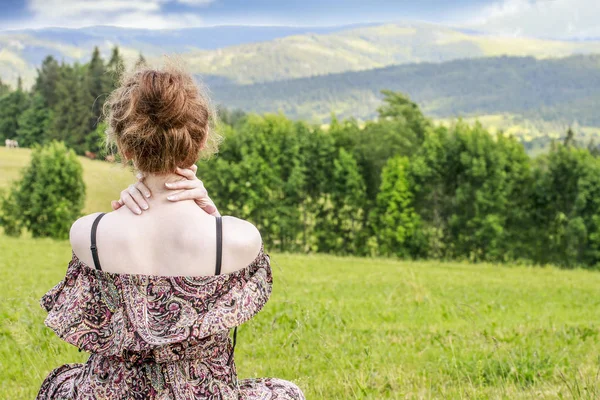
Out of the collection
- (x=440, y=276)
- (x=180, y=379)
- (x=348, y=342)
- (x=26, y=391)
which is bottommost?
(x=440, y=276)

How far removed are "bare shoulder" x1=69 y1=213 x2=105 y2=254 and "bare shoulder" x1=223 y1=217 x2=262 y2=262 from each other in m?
0.62

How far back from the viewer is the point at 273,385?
366 cm

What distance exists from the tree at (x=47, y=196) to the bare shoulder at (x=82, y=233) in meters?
47.1

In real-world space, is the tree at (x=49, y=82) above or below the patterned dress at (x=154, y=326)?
below

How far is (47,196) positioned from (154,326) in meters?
48.6

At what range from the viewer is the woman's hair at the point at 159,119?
295cm

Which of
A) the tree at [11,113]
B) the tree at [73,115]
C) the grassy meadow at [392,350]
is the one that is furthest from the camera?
the tree at [11,113]

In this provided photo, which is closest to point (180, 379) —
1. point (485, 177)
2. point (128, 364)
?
point (128, 364)

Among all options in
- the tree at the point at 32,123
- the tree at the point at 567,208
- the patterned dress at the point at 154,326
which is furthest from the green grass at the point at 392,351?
the tree at the point at 32,123

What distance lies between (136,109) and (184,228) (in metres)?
0.57

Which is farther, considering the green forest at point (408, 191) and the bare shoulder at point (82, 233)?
the green forest at point (408, 191)

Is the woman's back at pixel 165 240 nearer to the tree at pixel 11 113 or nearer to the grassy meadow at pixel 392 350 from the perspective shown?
the grassy meadow at pixel 392 350

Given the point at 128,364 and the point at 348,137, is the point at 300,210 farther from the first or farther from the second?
the point at 128,364

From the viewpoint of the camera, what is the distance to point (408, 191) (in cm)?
4369
